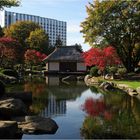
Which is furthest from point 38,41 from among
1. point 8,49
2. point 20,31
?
point 8,49

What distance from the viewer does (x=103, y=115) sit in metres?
19.5

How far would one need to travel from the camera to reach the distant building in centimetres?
6844

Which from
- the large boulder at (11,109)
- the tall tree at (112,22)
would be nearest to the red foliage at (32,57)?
the tall tree at (112,22)

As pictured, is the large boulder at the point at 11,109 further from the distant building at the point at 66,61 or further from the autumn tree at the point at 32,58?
the autumn tree at the point at 32,58

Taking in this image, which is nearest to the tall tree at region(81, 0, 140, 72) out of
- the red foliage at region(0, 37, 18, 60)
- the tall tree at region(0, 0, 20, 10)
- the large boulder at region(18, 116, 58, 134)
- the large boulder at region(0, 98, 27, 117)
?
the red foliage at region(0, 37, 18, 60)

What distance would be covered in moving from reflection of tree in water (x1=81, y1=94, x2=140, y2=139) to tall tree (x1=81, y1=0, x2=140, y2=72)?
2209 centimetres

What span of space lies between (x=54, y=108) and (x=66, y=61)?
4708 cm


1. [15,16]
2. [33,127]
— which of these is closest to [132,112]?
[33,127]

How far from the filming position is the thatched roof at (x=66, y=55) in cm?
6866

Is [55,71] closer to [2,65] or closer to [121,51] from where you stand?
[2,65]

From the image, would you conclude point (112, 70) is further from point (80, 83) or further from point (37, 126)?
point (37, 126)

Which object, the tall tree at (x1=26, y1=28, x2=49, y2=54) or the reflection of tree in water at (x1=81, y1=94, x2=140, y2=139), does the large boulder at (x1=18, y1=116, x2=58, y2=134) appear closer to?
the reflection of tree in water at (x1=81, y1=94, x2=140, y2=139)

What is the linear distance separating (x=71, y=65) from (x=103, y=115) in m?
49.7

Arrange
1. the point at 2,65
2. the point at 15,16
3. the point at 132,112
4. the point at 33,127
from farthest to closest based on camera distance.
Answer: the point at 15,16, the point at 2,65, the point at 132,112, the point at 33,127
